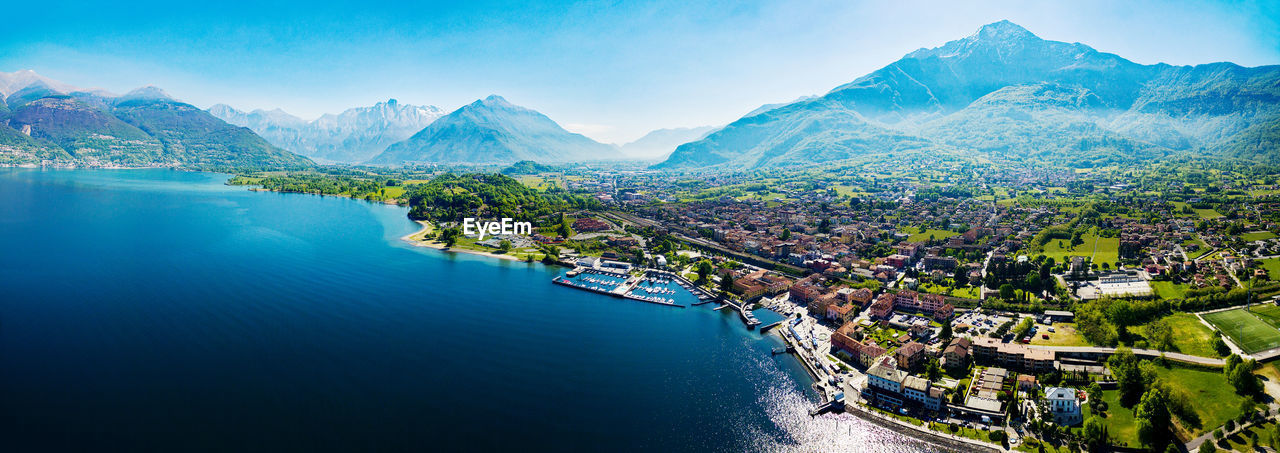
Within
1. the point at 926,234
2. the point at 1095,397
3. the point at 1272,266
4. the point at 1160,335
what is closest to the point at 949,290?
the point at 1160,335

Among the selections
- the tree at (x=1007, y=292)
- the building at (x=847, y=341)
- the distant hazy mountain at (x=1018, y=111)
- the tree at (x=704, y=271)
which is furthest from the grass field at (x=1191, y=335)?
the distant hazy mountain at (x=1018, y=111)

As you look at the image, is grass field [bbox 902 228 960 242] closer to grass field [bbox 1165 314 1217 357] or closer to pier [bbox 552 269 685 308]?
grass field [bbox 1165 314 1217 357]

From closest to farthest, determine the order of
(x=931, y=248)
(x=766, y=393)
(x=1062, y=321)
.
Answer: (x=766, y=393), (x=1062, y=321), (x=931, y=248)

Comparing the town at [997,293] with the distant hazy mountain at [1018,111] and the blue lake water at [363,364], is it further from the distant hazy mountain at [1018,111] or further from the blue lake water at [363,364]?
the distant hazy mountain at [1018,111]

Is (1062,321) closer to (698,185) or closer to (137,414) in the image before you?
(137,414)

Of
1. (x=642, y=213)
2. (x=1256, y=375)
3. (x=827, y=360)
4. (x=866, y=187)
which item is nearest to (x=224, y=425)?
(x=827, y=360)
